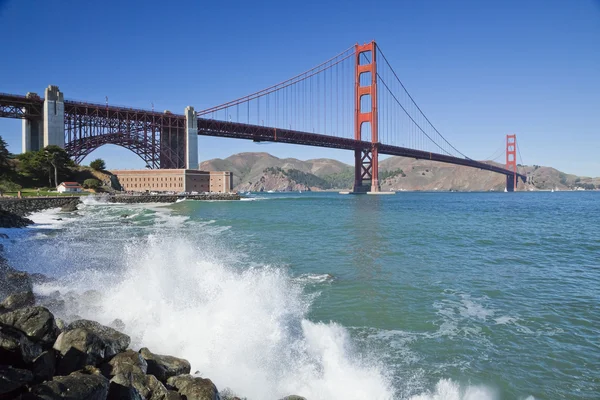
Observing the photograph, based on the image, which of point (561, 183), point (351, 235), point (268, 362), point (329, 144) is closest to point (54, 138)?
point (329, 144)

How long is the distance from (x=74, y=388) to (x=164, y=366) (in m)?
1.57

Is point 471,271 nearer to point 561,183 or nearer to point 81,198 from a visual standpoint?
point 81,198

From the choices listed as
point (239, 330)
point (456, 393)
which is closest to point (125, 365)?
point (239, 330)

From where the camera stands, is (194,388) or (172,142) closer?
(194,388)

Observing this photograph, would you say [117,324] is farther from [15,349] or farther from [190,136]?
[190,136]

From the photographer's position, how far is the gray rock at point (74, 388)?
365cm

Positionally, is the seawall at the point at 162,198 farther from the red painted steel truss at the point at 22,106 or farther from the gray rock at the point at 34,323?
the gray rock at the point at 34,323

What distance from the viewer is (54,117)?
197 feet

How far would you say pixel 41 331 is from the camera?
16.3 ft

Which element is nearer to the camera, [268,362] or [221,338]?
[268,362]

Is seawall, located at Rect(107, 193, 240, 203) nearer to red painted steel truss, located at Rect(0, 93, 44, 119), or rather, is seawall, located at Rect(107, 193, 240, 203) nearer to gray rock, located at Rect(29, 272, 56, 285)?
red painted steel truss, located at Rect(0, 93, 44, 119)

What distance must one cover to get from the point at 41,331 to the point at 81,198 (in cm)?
4900

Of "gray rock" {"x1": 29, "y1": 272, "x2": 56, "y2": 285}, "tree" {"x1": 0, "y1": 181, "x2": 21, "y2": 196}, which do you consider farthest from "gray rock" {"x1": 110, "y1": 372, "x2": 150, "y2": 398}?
"tree" {"x1": 0, "y1": 181, "x2": 21, "y2": 196}

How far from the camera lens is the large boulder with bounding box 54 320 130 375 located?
4.71m
